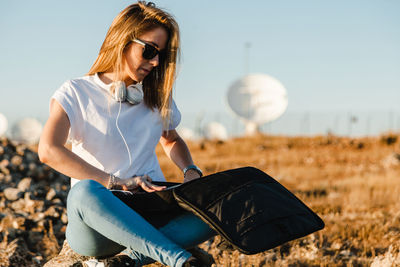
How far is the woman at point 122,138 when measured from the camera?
2.11 metres

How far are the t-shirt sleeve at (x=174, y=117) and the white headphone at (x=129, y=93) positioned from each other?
→ 0.31 meters

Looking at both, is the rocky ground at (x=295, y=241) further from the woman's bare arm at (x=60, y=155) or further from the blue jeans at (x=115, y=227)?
the woman's bare arm at (x=60, y=155)

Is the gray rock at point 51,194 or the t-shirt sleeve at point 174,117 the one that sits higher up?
the t-shirt sleeve at point 174,117

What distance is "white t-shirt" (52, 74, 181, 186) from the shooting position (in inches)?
100

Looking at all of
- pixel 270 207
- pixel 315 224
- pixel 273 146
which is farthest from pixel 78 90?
pixel 273 146

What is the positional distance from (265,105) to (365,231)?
20.2 metres

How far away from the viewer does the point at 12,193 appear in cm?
512

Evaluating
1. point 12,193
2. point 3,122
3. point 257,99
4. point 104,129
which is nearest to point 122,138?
point 104,129

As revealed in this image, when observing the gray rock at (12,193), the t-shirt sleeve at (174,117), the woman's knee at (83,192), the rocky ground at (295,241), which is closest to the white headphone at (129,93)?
the t-shirt sleeve at (174,117)

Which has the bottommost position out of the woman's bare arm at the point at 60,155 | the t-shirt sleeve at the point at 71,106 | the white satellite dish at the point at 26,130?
the white satellite dish at the point at 26,130

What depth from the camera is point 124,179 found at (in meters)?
2.42

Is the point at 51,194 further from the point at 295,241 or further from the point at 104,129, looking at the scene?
the point at 104,129

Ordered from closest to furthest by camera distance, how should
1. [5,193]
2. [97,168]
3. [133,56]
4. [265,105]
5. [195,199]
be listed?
[195,199] < [97,168] < [133,56] < [5,193] < [265,105]

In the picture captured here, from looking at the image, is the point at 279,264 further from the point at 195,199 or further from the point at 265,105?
the point at 265,105
